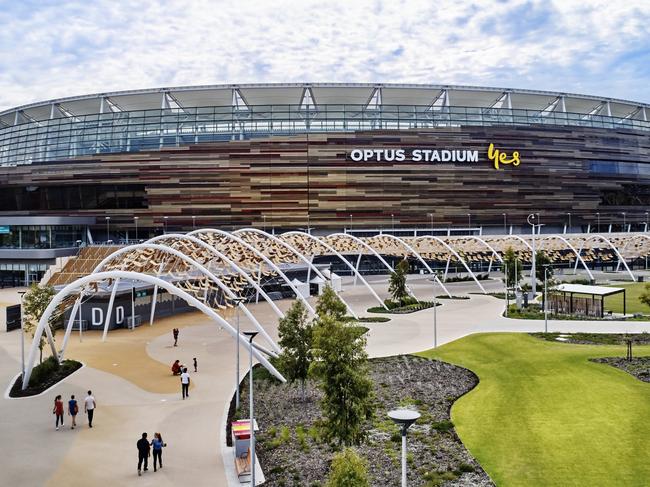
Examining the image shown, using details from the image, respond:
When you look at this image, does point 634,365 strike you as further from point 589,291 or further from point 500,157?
point 500,157

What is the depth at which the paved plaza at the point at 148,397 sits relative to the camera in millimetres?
16672

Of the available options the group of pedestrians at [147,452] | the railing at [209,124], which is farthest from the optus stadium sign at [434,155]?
the group of pedestrians at [147,452]

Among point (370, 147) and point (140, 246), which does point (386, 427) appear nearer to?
point (140, 246)

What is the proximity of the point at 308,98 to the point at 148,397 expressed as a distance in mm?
70089

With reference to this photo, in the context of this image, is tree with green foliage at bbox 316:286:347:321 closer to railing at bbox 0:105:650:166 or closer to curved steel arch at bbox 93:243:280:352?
curved steel arch at bbox 93:243:280:352

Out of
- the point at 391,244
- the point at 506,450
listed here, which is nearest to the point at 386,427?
the point at 506,450

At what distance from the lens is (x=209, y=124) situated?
8388 cm

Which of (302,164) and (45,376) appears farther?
(302,164)

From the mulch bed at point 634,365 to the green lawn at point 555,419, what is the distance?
521 mm

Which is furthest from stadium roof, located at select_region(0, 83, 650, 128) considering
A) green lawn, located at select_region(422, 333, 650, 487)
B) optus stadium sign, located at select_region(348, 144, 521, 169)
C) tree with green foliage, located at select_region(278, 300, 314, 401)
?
tree with green foliage, located at select_region(278, 300, 314, 401)

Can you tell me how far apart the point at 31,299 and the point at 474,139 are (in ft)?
234

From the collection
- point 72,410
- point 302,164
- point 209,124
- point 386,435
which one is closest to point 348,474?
point 386,435

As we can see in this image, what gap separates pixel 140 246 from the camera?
111ft

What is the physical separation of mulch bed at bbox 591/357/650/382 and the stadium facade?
57.5 m
